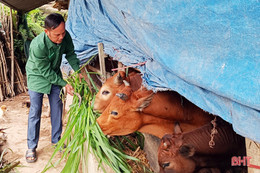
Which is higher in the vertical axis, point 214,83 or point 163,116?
point 214,83

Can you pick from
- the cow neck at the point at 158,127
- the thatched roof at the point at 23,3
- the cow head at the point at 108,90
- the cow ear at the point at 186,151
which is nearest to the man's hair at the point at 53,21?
the cow head at the point at 108,90

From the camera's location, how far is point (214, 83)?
61.9 inches

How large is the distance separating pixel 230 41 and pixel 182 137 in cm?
137

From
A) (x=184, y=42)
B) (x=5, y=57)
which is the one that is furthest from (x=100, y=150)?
(x=5, y=57)

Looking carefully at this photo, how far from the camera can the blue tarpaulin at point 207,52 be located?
56.4 inches

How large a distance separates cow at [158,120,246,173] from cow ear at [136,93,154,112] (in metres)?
0.39

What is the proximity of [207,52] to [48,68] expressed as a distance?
9.46 ft

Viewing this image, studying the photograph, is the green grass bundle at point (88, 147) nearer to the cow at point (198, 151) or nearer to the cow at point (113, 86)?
the cow at point (113, 86)

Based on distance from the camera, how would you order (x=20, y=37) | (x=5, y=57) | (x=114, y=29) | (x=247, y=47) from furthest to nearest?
(x=20, y=37), (x=5, y=57), (x=114, y=29), (x=247, y=47)

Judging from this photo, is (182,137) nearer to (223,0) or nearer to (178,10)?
(178,10)

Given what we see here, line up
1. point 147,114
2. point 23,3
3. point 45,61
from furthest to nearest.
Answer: point 23,3 < point 45,61 < point 147,114

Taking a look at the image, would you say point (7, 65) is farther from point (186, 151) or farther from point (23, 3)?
point (186, 151)

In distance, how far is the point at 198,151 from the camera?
2650 millimetres

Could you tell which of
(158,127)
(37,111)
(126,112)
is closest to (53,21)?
(37,111)
